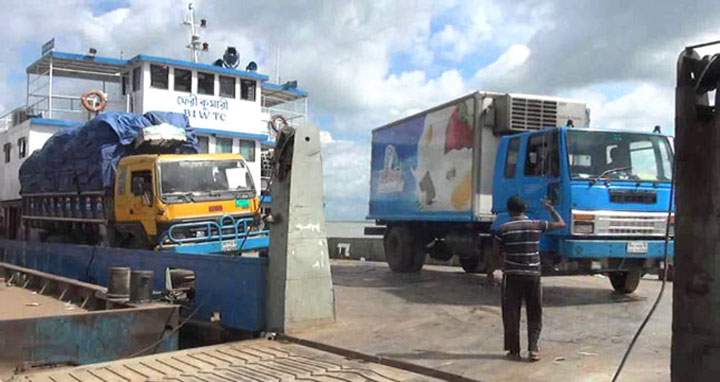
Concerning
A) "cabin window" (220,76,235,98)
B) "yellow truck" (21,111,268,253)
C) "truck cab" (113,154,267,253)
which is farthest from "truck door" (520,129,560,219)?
"cabin window" (220,76,235,98)

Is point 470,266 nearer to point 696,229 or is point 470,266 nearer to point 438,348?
point 438,348

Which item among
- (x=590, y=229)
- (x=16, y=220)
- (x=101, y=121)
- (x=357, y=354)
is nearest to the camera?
(x=357, y=354)

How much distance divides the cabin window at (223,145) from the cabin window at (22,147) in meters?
5.42

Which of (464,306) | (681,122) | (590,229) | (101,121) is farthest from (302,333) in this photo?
(101,121)

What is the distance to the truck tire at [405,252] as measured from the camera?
527 inches

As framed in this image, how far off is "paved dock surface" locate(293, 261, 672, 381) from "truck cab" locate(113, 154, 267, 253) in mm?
2403

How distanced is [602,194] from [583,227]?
20.7 inches

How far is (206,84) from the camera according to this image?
817 inches

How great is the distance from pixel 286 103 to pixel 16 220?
10771 millimetres

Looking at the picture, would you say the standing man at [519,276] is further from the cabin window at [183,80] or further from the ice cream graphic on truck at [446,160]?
the cabin window at [183,80]

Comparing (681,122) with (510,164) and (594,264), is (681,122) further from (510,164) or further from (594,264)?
(510,164)

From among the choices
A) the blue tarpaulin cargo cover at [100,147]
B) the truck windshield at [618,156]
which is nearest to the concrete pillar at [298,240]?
the truck windshield at [618,156]

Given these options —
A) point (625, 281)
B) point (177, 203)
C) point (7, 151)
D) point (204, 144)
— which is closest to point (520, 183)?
point (625, 281)

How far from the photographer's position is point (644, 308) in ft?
29.0
